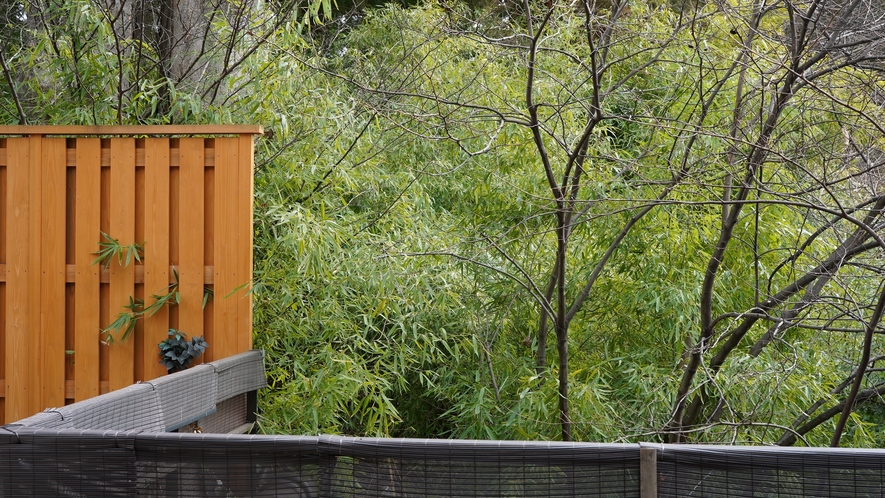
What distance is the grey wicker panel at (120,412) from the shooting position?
186 cm

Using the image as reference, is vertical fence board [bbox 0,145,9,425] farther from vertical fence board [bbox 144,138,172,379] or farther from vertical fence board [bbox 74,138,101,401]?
vertical fence board [bbox 144,138,172,379]

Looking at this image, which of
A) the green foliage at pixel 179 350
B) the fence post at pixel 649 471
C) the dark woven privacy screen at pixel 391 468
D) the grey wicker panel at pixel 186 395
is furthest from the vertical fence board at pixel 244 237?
the fence post at pixel 649 471

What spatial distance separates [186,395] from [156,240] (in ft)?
2.83

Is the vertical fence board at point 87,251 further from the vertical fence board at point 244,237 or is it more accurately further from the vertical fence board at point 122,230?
the vertical fence board at point 244,237

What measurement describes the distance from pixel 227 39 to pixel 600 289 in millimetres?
2121

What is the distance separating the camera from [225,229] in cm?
301

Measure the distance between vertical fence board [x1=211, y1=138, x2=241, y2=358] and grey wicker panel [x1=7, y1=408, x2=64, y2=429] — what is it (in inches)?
46.9

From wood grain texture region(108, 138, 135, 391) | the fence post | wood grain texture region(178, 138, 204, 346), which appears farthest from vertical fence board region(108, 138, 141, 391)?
the fence post

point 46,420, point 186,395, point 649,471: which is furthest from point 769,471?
point 186,395

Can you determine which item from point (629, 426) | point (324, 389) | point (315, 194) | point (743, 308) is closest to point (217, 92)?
point (315, 194)

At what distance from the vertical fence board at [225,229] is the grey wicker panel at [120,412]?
2.61 ft

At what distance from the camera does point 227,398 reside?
9.20 ft

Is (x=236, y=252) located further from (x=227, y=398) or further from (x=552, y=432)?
(x=552, y=432)

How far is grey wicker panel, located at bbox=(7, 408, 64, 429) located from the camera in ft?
5.64
